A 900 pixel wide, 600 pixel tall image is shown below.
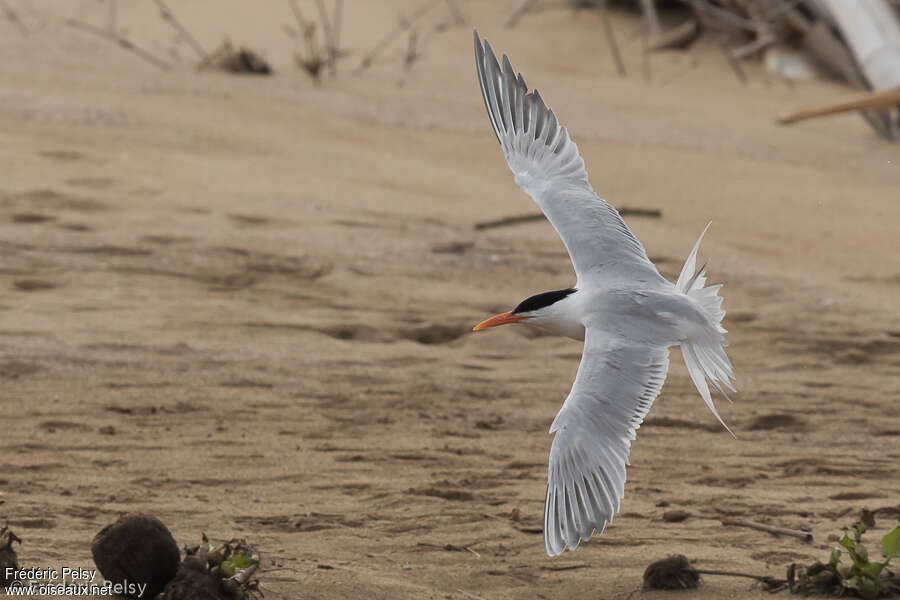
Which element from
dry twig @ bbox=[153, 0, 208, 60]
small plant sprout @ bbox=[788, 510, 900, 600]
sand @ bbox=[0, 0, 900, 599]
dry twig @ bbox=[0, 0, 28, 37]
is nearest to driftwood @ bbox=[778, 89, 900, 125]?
sand @ bbox=[0, 0, 900, 599]

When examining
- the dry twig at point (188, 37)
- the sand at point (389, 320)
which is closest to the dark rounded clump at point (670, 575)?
the sand at point (389, 320)

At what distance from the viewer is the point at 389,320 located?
19.6 ft

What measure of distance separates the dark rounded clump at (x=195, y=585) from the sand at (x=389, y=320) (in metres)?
0.28

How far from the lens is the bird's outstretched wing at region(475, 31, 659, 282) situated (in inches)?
167

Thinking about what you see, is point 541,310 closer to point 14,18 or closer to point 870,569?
point 870,569

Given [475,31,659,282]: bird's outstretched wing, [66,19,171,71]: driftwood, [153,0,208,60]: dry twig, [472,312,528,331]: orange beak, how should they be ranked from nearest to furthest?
[472,312,528,331]: orange beak
[475,31,659,282]: bird's outstretched wing
[66,19,171,71]: driftwood
[153,0,208,60]: dry twig

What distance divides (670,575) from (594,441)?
1.31 ft

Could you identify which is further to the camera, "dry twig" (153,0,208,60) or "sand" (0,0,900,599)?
"dry twig" (153,0,208,60)

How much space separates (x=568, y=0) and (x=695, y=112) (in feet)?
10.2

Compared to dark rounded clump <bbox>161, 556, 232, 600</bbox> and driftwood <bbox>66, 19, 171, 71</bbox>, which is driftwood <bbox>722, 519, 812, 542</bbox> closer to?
dark rounded clump <bbox>161, 556, 232, 600</bbox>

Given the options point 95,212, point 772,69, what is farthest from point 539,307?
point 772,69

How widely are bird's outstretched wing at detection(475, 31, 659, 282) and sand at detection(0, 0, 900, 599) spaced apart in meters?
0.89

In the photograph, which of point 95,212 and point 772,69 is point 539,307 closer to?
point 95,212

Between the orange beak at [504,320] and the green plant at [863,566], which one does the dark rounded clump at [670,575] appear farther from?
the orange beak at [504,320]
